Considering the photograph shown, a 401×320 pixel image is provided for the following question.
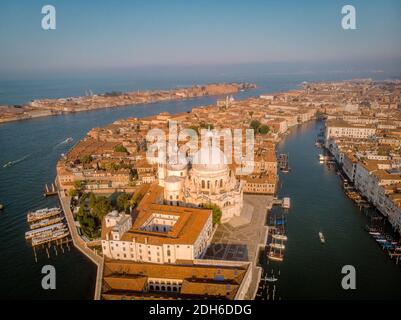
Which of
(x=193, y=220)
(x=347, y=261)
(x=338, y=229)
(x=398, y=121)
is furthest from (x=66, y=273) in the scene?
(x=398, y=121)

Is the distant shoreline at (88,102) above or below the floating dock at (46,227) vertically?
above

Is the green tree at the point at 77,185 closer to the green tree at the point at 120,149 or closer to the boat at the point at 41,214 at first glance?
the boat at the point at 41,214

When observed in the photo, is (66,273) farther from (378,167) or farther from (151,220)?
(378,167)

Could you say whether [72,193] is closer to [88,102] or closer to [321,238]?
[321,238]

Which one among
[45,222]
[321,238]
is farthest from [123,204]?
[321,238]

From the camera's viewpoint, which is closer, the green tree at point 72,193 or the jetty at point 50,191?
the green tree at point 72,193

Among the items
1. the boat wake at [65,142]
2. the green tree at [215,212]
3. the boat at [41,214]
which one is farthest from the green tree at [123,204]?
the boat wake at [65,142]
